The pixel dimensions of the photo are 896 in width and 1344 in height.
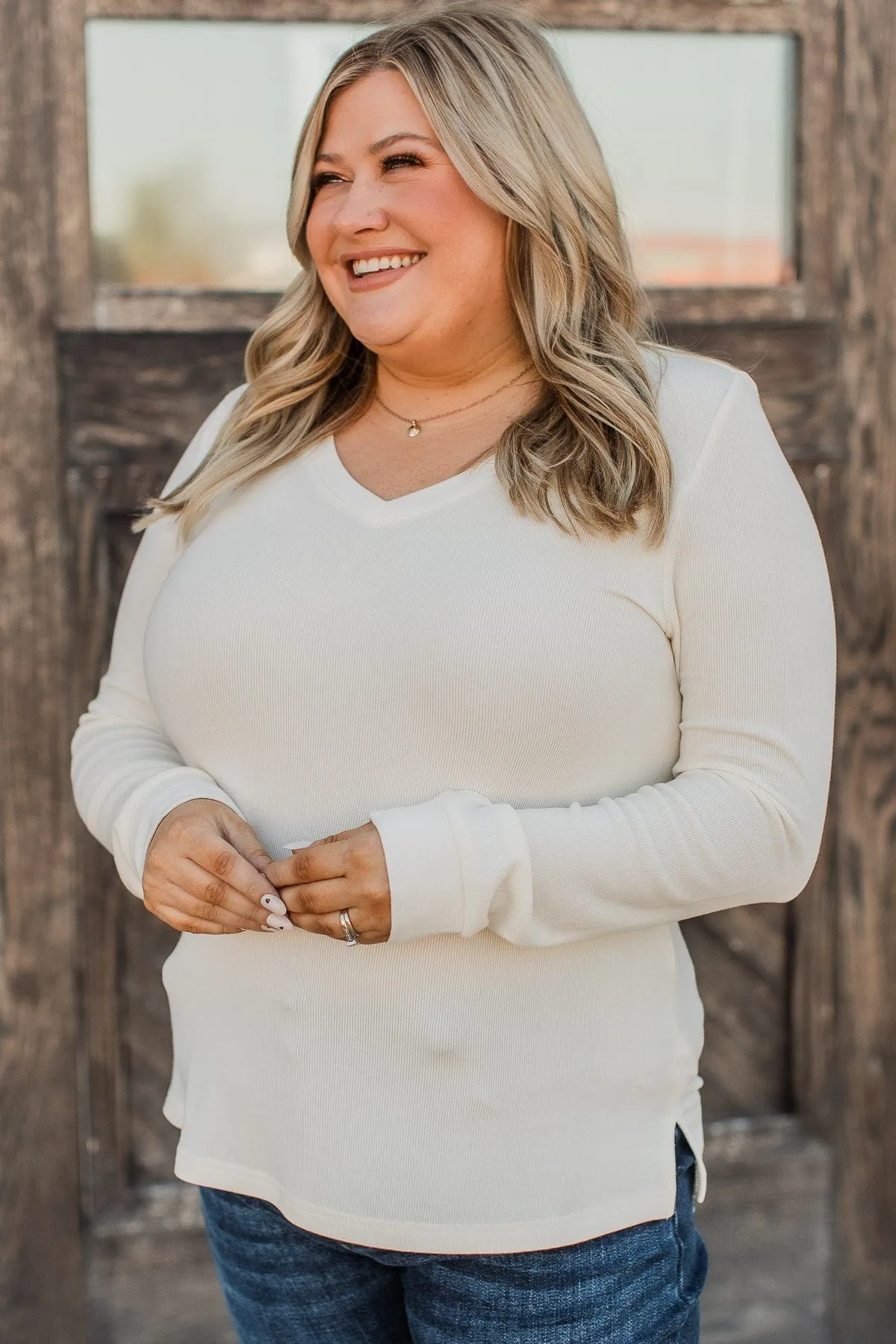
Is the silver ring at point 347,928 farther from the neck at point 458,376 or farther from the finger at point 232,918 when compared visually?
the neck at point 458,376

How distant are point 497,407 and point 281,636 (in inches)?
13.6

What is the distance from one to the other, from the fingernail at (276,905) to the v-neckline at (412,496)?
38 centimetres

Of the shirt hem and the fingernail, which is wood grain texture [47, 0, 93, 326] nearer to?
the fingernail

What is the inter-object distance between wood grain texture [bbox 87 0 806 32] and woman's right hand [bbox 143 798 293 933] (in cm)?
124

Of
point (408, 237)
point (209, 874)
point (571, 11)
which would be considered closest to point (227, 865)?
point (209, 874)

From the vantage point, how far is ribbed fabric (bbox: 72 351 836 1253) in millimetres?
1241

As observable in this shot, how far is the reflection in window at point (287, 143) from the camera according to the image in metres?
1.97

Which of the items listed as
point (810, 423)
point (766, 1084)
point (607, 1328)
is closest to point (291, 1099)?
point (607, 1328)

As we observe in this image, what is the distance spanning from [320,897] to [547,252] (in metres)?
0.68

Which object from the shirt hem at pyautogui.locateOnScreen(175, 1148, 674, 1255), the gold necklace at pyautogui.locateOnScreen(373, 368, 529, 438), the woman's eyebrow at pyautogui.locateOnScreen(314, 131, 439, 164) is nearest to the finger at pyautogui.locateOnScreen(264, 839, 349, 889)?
the shirt hem at pyautogui.locateOnScreen(175, 1148, 674, 1255)

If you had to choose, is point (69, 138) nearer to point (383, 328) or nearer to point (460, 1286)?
point (383, 328)

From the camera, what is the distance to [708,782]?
1251 millimetres

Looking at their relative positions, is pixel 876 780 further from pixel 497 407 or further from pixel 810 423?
pixel 497 407

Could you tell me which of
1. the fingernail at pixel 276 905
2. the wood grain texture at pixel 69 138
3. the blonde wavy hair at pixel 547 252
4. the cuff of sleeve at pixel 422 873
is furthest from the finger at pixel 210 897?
the wood grain texture at pixel 69 138
